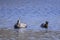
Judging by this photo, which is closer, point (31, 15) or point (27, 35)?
point (27, 35)

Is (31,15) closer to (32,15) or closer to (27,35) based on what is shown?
(32,15)

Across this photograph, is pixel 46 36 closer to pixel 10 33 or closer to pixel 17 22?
pixel 10 33

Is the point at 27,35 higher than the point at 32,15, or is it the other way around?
the point at 32,15

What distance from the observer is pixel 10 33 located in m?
23.2

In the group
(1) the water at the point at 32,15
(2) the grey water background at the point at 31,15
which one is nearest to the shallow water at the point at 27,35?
(1) the water at the point at 32,15

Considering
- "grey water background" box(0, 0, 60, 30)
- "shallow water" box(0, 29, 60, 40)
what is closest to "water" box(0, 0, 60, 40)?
"grey water background" box(0, 0, 60, 30)

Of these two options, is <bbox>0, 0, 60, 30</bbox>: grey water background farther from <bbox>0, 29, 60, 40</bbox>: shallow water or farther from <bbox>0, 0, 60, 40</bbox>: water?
<bbox>0, 29, 60, 40</bbox>: shallow water

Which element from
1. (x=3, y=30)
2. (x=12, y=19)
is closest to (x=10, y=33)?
(x=3, y=30)

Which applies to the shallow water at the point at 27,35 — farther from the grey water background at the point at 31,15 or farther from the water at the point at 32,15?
the grey water background at the point at 31,15

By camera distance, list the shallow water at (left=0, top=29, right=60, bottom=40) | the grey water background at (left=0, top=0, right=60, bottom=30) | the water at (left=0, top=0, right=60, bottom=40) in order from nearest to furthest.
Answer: the shallow water at (left=0, top=29, right=60, bottom=40)
the water at (left=0, top=0, right=60, bottom=40)
the grey water background at (left=0, top=0, right=60, bottom=30)

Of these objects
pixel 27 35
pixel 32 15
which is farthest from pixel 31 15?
pixel 27 35

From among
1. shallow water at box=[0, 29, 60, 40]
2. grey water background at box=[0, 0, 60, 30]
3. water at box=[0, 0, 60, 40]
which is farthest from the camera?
grey water background at box=[0, 0, 60, 30]

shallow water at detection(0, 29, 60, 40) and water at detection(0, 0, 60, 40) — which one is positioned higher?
water at detection(0, 0, 60, 40)

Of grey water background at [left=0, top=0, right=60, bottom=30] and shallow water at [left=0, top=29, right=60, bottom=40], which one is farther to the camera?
grey water background at [left=0, top=0, right=60, bottom=30]
